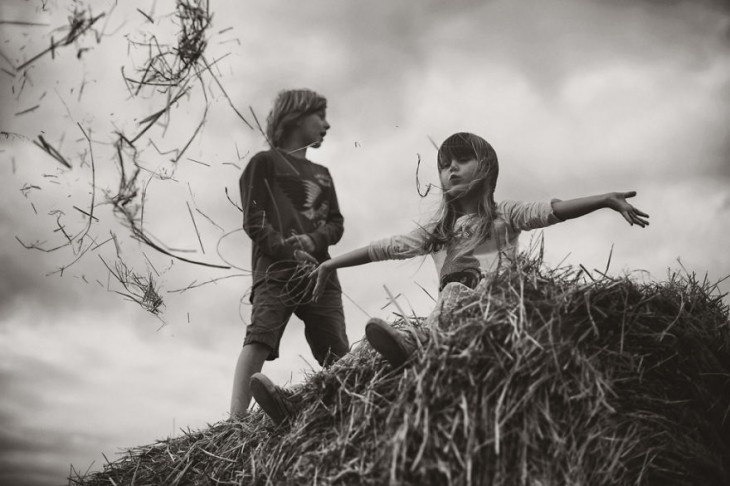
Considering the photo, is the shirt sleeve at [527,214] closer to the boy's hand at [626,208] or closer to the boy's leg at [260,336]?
the boy's hand at [626,208]

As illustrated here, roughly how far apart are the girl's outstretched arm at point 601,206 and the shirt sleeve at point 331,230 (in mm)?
1311

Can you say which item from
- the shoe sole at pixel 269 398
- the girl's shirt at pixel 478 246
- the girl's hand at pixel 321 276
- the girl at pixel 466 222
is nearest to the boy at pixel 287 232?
the girl's hand at pixel 321 276

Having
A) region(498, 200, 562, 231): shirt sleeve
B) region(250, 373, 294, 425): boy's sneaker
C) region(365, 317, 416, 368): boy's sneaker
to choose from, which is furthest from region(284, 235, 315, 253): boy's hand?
region(365, 317, 416, 368): boy's sneaker

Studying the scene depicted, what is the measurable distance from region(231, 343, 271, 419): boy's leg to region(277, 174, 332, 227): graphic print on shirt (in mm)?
791

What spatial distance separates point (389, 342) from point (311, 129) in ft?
6.88

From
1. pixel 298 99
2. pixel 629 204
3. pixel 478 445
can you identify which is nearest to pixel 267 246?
pixel 298 99

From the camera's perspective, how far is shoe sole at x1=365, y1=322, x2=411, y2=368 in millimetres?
1881

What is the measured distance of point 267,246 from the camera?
3.41 metres

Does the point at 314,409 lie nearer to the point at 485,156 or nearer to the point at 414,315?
the point at 414,315

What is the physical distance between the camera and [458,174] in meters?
3.07

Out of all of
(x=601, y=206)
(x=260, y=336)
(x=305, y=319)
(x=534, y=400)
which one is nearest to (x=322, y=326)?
(x=305, y=319)

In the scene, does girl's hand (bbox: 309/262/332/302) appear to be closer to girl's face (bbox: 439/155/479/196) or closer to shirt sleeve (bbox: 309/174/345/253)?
shirt sleeve (bbox: 309/174/345/253)

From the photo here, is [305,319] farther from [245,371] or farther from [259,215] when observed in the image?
[259,215]

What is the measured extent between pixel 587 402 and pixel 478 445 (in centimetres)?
34
